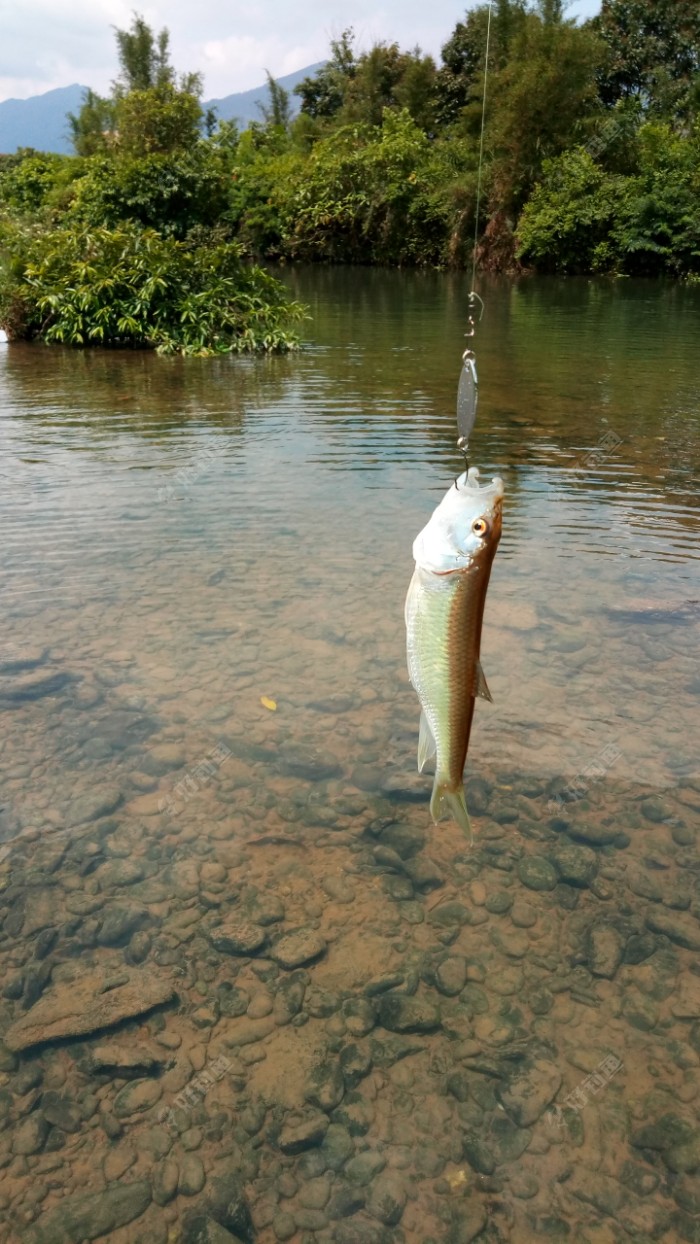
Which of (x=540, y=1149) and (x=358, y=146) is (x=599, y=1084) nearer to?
(x=540, y=1149)

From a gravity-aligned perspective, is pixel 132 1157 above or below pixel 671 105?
below

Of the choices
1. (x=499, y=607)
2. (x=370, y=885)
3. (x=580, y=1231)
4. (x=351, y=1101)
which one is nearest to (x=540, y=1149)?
(x=580, y=1231)

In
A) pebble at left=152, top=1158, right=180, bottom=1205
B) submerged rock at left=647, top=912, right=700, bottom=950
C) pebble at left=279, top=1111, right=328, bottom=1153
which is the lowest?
pebble at left=152, top=1158, right=180, bottom=1205

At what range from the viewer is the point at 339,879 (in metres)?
4.07

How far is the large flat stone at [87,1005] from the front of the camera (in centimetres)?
335

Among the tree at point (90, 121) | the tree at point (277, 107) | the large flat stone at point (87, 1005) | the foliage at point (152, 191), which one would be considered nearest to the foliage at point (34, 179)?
the tree at point (90, 121)

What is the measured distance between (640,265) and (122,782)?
125 ft

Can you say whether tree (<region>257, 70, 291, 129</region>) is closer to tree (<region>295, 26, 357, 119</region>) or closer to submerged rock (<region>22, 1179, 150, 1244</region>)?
tree (<region>295, 26, 357, 119</region>)

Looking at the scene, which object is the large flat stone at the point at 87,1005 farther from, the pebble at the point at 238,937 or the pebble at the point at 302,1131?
the pebble at the point at 302,1131

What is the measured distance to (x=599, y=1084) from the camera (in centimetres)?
322

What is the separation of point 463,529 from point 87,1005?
2444mm

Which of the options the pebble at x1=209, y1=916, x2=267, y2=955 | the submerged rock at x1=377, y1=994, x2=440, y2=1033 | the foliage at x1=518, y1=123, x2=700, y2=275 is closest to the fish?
the submerged rock at x1=377, y1=994, x2=440, y2=1033

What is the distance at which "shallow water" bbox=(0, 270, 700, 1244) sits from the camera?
2.95 meters

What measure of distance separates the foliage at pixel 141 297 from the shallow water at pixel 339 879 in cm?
996
